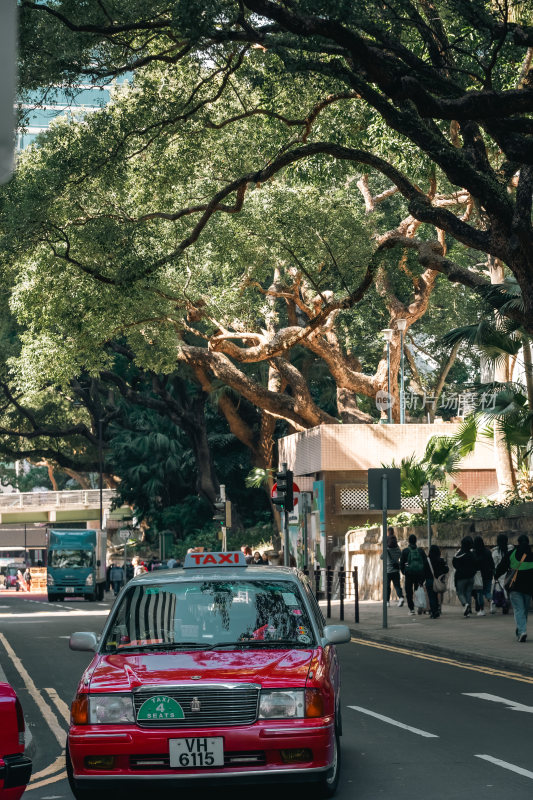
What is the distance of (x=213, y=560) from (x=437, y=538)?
22580mm

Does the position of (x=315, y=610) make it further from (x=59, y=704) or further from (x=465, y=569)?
(x=465, y=569)

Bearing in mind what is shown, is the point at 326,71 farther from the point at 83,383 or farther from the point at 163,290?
the point at 83,383

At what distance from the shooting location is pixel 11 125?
2.28m

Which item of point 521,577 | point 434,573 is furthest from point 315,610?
point 434,573

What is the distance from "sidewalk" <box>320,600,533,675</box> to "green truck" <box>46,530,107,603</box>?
2271 cm

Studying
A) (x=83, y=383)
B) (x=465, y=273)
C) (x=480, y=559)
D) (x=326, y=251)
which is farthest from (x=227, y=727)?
(x=83, y=383)

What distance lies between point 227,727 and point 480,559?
748 inches

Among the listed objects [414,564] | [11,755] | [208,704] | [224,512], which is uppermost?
[224,512]

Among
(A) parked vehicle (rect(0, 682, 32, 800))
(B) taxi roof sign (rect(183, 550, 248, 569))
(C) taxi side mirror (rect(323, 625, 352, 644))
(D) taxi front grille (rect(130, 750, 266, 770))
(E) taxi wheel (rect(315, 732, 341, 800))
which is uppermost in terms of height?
(B) taxi roof sign (rect(183, 550, 248, 569))

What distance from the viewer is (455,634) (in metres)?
21.0

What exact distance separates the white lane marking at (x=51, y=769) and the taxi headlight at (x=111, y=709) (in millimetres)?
1693

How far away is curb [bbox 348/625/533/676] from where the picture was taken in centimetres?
1580

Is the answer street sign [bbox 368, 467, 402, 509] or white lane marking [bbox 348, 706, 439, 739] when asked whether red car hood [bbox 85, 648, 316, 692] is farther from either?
street sign [bbox 368, 467, 402, 509]

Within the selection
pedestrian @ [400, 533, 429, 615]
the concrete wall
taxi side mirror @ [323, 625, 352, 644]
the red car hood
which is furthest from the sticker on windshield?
the concrete wall
